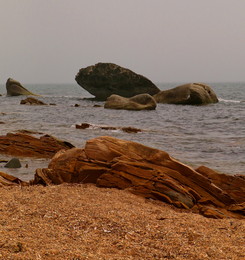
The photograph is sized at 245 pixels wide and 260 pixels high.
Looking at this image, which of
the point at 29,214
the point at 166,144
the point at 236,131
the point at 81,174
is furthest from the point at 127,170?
the point at 236,131

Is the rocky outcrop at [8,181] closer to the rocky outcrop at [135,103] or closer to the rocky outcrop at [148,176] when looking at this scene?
the rocky outcrop at [148,176]

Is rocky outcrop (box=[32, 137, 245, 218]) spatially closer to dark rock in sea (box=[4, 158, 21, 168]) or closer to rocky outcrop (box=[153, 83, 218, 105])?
dark rock in sea (box=[4, 158, 21, 168])

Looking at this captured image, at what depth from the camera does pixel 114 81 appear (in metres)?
63.1

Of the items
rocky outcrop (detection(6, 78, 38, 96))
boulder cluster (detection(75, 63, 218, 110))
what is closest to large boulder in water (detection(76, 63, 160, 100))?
boulder cluster (detection(75, 63, 218, 110))

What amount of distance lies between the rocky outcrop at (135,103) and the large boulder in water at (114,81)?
720 inches

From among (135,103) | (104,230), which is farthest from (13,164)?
(135,103)

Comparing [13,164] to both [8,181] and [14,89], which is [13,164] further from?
[14,89]

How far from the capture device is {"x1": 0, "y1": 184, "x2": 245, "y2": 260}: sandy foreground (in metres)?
4.98

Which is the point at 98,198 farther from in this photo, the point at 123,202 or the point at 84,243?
the point at 84,243

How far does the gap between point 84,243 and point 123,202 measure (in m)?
2.69

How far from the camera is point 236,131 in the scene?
972 inches

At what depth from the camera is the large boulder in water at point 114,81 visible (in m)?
62.2

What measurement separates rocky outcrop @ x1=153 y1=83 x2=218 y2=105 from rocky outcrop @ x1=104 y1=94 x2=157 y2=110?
842 cm

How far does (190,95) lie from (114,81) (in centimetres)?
1778
